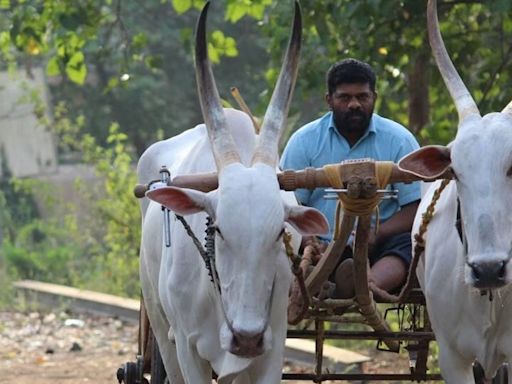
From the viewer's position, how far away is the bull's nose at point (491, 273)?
4359 millimetres

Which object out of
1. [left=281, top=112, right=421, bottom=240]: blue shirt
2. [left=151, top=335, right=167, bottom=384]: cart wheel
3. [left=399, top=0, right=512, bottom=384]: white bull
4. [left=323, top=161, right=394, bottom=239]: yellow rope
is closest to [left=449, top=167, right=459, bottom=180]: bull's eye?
[left=399, top=0, right=512, bottom=384]: white bull

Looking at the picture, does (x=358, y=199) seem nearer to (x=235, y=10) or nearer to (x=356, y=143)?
(x=356, y=143)

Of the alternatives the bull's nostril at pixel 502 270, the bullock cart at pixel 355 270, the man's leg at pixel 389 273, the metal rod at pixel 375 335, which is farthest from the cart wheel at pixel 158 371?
the bull's nostril at pixel 502 270

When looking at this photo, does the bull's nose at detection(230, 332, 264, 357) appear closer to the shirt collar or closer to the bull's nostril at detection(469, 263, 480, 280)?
the bull's nostril at detection(469, 263, 480, 280)

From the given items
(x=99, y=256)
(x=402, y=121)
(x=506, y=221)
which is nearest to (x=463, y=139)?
(x=506, y=221)

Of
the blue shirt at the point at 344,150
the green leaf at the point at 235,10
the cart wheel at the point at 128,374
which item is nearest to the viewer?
the blue shirt at the point at 344,150

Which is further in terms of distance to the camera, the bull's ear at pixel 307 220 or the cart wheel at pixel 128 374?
the cart wheel at pixel 128 374

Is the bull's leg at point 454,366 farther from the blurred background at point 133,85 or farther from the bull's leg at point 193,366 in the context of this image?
the blurred background at point 133,85

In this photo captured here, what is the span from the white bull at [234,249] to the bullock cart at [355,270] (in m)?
0.15

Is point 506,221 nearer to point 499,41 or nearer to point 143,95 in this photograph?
point 499,41

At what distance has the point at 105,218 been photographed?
12.6 meters

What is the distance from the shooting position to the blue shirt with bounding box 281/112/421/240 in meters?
5.84

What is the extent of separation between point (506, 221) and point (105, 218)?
332 inches

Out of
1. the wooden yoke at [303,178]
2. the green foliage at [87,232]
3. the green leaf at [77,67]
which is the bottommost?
the green foliage at [87,232]
